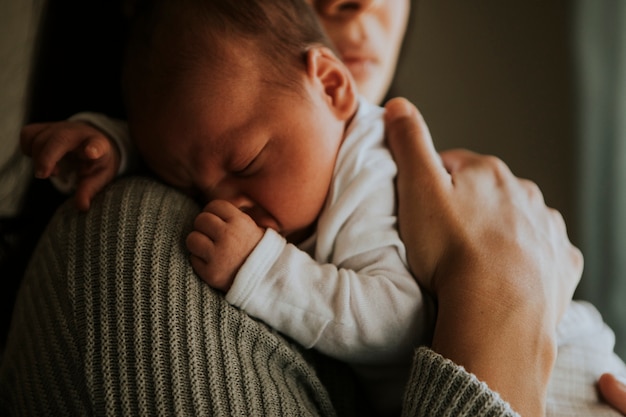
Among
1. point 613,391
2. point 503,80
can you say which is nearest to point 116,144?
point 613,391

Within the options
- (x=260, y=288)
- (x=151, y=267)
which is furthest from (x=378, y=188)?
(x=151, y=267)

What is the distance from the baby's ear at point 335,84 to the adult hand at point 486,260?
9cm

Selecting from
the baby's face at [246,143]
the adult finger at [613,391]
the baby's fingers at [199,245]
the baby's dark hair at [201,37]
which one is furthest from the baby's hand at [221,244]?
the adult finger at [613,391]

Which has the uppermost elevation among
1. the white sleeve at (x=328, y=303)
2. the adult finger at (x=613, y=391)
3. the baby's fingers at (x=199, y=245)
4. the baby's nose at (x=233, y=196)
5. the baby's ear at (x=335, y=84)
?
the baby's ear at (x=335, y=84)

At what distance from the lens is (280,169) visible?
2.97ft

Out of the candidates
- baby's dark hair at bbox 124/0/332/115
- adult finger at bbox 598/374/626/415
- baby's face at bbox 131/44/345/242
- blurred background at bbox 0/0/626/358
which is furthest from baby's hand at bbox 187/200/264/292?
blurred background at bbox 0/0/626/358

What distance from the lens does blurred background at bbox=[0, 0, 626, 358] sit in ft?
5.09

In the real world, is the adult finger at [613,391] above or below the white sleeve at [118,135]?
below

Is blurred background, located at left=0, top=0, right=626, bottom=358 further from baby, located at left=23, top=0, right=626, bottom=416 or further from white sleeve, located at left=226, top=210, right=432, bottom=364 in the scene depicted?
white sleeve, located at left=226, top=210, right=432, bottom=364

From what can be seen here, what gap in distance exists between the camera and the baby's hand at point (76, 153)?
88cm

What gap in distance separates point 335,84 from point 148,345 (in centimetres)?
54

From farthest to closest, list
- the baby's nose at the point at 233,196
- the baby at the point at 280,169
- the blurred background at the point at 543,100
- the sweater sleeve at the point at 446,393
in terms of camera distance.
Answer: the blurred background at the point at 543,100 → the baby's nose at the point at 233,196 → the baby at the point at 280,169 → the sweater sleeve at the point at 446,393

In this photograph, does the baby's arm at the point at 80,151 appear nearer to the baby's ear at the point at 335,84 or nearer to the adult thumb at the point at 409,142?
the baby's ear at the point at 335,84

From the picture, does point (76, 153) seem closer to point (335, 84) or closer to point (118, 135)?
point (118, 135)
